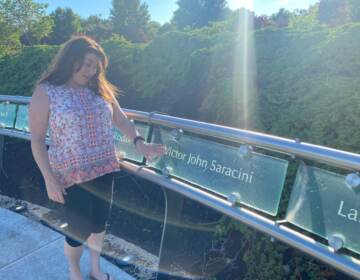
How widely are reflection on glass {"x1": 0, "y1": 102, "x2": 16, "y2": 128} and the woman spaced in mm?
2615

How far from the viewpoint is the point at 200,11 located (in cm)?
4566

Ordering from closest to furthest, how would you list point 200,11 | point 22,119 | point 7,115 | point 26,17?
point 22,119 → point 7,115 → point 26,17 → point 200,11

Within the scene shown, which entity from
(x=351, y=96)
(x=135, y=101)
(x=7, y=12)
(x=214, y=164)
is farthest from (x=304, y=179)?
(x=7, y=12)

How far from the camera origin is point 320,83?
2988 mm

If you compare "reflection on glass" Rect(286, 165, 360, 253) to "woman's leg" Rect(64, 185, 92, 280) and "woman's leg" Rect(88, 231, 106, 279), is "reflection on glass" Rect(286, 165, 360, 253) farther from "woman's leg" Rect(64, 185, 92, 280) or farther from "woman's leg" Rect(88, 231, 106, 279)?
"woman's leg" Rect(88, 231, 106, 279)

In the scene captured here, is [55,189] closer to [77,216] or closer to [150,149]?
[77,216]

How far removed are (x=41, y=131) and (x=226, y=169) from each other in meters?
1.13

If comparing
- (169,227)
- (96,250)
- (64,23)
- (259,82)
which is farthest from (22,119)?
(64,23)

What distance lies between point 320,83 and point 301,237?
5.35 ft

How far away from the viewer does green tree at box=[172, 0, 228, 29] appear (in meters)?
45.4

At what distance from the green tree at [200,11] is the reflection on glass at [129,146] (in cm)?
4387

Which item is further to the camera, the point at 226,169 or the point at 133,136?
the point at 133,136

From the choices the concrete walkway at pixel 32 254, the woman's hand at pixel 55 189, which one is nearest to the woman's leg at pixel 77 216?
the woman's hand at pixel 55 189

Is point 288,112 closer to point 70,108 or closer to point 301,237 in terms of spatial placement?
point 301,237
